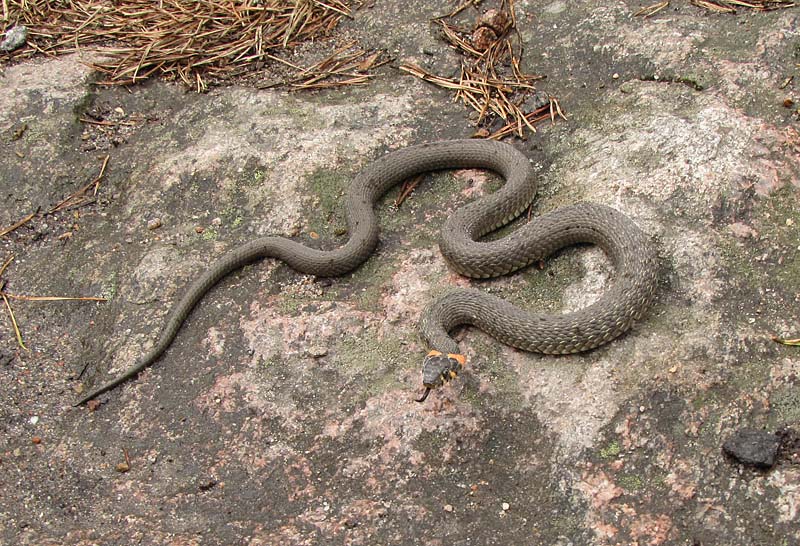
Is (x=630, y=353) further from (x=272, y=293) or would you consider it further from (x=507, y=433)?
(x=272, y=293)

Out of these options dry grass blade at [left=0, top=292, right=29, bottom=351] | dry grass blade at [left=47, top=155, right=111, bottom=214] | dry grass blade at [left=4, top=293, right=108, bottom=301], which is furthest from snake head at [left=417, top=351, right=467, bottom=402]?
dry grass blade at [left=47, top=155, right=111, bottom=214]

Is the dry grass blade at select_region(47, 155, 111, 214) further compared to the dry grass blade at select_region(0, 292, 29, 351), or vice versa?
the dry grass blade at select_region(47, 155, 111, 214)

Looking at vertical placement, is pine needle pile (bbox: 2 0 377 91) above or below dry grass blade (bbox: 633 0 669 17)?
below

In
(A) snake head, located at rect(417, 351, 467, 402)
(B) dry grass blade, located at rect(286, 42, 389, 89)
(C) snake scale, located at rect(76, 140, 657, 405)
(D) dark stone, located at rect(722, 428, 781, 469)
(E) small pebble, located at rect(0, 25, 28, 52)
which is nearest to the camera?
(D) dark stone, located at rect(722, 428, 781, 469)

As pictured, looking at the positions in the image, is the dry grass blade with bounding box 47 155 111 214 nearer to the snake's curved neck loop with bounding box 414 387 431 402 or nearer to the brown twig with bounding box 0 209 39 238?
the brown twig with bounding box 0 209 39 238

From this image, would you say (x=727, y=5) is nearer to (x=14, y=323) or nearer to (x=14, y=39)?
(x=14, y=323)

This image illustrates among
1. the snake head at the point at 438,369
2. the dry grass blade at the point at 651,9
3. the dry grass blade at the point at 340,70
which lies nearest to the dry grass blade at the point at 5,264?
the dry grass blade at the point at 340,70
